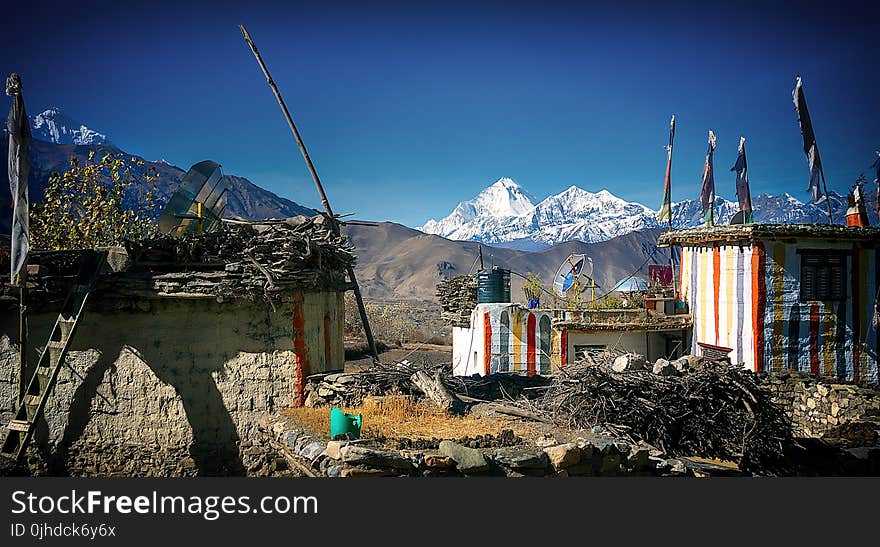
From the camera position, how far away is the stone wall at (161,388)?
29.5 ft

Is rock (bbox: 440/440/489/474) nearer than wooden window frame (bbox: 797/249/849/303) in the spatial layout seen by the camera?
Yes

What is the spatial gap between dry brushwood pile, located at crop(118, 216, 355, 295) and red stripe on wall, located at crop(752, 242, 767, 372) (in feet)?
33.1

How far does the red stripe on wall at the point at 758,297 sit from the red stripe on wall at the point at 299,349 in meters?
10.4

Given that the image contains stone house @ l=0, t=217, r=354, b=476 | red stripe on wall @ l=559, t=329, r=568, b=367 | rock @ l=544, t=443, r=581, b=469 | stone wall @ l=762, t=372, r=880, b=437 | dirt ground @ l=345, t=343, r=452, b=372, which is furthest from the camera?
dirt ground @ l=345, t=343, r=452, b=372

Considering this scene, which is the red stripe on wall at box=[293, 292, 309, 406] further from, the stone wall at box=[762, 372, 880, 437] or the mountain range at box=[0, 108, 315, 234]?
the stone wall at box=[762, 372, 880, 437]

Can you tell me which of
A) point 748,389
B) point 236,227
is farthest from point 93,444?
point 748,389

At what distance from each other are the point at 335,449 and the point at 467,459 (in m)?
1.28

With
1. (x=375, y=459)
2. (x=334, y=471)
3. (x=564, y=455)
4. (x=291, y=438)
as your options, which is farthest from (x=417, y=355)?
(x=375, y=459)

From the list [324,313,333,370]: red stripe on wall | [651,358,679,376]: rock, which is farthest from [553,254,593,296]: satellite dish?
[651,358,679,376]: rock

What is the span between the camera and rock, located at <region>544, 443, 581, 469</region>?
6793mm

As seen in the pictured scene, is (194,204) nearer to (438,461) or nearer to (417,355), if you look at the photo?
(438,461)

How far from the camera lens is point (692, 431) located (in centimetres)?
866

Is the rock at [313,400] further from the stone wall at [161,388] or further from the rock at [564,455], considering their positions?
the rock at [564,455]

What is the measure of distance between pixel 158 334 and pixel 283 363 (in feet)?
5.49
